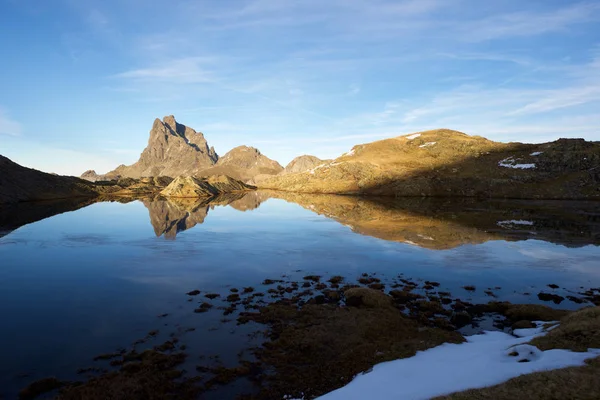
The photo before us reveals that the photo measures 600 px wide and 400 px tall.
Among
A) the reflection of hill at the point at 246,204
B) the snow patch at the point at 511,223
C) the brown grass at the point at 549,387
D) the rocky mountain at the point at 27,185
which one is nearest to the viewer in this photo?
the brown grass at the point at 549,387

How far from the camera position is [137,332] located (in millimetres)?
23391

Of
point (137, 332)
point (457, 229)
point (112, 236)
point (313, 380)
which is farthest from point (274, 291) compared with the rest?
point (457, 229)

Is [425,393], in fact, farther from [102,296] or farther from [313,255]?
[313,255]

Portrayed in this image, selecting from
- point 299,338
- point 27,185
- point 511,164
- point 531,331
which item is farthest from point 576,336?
point 27,185

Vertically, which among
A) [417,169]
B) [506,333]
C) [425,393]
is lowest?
[506,333]

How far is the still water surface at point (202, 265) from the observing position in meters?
22.7

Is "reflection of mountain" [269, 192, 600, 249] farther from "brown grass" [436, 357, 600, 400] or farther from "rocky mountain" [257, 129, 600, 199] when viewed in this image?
"rocky mountain" [257, 129, 600, 199]

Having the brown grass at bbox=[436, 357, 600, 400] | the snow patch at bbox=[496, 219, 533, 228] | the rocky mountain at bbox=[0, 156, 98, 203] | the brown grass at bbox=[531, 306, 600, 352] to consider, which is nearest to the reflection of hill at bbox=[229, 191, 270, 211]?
the snow patch at bbox=[496, 219, 533, 228]

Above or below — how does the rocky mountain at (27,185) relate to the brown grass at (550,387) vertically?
above

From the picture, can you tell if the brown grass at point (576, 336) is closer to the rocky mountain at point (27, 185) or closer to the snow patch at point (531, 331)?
the snow patch at point (531, 331)

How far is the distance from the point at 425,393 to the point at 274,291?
20.1 meters

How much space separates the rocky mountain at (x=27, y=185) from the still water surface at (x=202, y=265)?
71307mm

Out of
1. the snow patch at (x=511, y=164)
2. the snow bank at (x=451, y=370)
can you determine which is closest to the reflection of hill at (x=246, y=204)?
the snow bank at (x=451, y=370)

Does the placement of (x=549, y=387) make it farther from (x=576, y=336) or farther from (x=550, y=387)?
(x=576, y=336)
